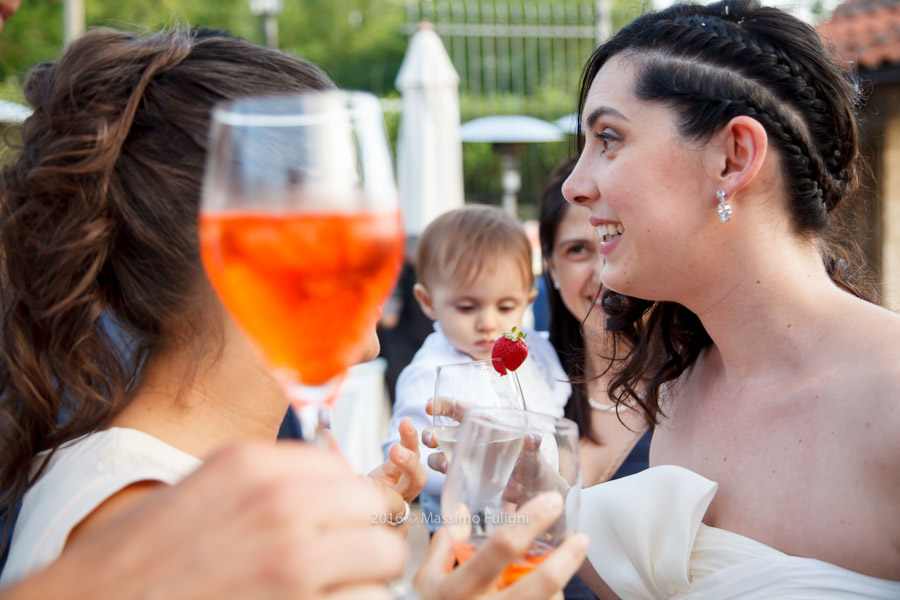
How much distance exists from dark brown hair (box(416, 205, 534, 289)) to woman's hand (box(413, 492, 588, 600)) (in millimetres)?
2599

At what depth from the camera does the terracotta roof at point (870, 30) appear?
756cm

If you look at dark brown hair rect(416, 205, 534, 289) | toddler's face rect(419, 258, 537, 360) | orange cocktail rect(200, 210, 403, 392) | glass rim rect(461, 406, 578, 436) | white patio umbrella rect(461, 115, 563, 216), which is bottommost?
white patio umbrella rect(461, 115, 563, 216)

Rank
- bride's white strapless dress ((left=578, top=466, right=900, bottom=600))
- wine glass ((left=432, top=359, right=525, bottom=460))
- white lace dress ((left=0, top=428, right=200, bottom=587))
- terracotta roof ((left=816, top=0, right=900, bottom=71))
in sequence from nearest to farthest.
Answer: white lace dress ((left=0, top=428, right=200, bottom=587))
bride's white strapless dress ((left=578, top=466, right=900, bottom=600))
wine glass ((left=432, top=359, right=525, bottom=460))
terracotta roof ((left=816, top=0, right=900, bottom=71))

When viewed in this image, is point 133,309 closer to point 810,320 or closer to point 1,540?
point 1,540

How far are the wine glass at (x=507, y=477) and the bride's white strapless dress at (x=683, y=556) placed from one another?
827 mm

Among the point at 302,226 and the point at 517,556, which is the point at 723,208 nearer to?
the point at 517,556

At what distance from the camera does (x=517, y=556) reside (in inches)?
39.4

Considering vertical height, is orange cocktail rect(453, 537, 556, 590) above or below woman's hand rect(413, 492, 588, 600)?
below

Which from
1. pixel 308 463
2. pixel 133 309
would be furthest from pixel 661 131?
pixel 308 463

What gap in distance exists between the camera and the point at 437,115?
952 cm

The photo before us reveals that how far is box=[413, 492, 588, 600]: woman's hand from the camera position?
3.22ft

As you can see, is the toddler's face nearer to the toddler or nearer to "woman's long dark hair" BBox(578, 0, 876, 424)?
the toddler

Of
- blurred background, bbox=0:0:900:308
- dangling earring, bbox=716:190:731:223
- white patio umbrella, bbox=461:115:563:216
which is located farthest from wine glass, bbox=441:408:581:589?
white patio umbrella, bbox=461:115:563:216

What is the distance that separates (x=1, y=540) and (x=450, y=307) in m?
2.30
